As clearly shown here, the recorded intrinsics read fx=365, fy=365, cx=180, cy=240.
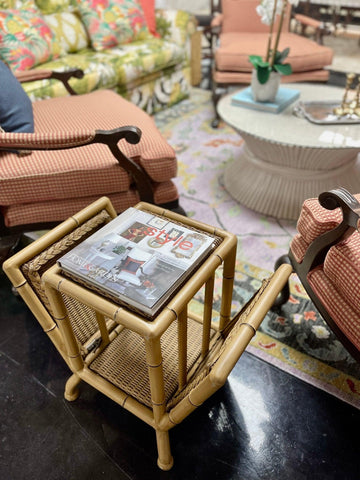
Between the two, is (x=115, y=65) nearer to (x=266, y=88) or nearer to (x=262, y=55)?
(x=262, y=55)

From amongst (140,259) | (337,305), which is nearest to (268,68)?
(337,305)

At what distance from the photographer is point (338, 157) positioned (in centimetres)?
175

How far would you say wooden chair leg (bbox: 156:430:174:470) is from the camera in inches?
39.4

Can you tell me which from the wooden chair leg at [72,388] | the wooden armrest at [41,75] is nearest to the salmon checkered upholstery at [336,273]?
the wooden chair leg at [72,388]

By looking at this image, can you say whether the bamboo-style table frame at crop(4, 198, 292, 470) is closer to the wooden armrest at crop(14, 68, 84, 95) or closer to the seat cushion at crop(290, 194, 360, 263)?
the seat cushion at crop(290, 194, 360, 263)

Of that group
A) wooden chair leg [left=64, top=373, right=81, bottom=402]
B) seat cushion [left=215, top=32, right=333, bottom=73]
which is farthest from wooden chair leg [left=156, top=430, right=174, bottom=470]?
seat cushion [left=215, top=32, right=333, bottom=73]

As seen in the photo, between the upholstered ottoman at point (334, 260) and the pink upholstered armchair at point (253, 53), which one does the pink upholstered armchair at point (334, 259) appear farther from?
the pink upholstered armchair at point (253, 53)

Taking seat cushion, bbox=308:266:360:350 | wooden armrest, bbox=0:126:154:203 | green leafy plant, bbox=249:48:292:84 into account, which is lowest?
seat cushion, bbox=308:266:360:350

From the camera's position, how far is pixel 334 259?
104cm

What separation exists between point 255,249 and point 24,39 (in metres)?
1.92

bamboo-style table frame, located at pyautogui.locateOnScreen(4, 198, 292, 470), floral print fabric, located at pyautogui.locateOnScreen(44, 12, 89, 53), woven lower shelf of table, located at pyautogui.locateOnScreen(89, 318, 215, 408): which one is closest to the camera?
bamboo-style table frame, located at pyautogui.locateOnScreen(4, 198, 292, 470)

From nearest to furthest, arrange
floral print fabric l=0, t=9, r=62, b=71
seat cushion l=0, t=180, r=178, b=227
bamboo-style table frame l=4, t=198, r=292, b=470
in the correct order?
bamboo-style table frame l=4, t=198, r=292, b=470, seat cushion l=0, t=180, r=178, b=227, floral print fabric l=0, t=9, r=62, b=71

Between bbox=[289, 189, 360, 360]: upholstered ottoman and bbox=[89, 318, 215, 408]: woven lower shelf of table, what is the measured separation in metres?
0.39

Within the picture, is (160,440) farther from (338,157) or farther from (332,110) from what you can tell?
(332,110)
